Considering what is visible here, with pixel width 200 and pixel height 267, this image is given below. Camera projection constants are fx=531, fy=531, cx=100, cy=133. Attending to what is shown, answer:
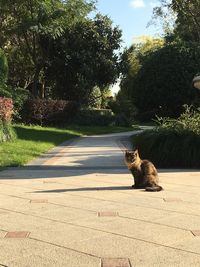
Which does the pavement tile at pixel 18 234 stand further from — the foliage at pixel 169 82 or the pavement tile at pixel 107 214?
the foliage at pixel 169 82

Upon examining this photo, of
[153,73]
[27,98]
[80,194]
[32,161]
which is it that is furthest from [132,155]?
[27,98]

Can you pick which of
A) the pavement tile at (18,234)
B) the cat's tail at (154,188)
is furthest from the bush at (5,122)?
the pavement tile at (18,234)

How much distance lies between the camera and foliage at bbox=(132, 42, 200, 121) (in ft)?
79.9

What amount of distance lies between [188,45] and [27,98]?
9.83m

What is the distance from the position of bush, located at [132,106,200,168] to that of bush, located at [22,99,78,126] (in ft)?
51.8

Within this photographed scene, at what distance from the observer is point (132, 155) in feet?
31.2

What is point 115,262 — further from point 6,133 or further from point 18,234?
point 6,133

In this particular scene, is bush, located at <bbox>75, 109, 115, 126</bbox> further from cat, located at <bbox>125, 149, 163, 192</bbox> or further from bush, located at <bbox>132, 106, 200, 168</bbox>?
cat, located at <bbox>125, 149, 163, 192</bbox>

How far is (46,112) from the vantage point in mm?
→ 30703

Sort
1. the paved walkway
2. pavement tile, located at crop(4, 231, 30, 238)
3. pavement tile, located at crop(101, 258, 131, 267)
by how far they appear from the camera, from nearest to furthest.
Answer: pavement tile, located at crop(101, 258, 131, 267), the paved walkway, pavement tile, located at crop(4, 231, 30, 238)

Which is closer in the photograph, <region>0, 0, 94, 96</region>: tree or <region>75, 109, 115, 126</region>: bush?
<region>0, 0, 94, 96</region>: tree

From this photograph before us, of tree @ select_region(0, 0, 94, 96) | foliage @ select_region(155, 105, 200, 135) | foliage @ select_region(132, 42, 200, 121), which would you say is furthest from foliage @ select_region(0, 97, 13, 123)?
tree @ select_region(0, 0, 94, 96)

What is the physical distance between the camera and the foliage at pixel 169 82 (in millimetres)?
24359

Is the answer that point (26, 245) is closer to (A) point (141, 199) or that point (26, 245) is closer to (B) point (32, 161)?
(A) point (141, 199)
